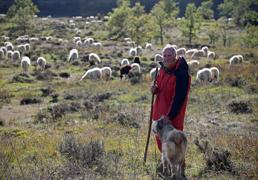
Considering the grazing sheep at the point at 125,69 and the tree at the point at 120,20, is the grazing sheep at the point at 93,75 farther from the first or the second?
the tree at the point at 120,20

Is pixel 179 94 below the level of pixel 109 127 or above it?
above

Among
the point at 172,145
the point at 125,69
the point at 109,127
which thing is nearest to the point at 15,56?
the point at 125,69

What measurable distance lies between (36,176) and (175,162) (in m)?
2.04

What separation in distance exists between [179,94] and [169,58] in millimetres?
551

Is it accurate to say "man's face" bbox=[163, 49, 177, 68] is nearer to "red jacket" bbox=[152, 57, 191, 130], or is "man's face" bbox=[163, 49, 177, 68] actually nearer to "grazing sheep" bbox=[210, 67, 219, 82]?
"red jacket" bbox=[152, 57, 191, 130]

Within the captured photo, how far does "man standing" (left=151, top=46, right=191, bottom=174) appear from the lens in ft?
20.1

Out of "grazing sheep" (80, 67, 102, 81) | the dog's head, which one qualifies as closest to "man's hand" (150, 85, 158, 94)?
the dog's head

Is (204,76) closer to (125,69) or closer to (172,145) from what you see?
(125,69)

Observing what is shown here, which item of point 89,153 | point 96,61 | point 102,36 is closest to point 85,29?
point 102,36

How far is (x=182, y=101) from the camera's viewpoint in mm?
6164

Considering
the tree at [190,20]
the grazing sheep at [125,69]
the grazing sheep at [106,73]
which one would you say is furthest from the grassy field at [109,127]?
the tree at [190,20]

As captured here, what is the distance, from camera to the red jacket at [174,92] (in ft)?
20.1

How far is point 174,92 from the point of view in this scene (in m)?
6.21

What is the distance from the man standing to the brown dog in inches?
5.9
